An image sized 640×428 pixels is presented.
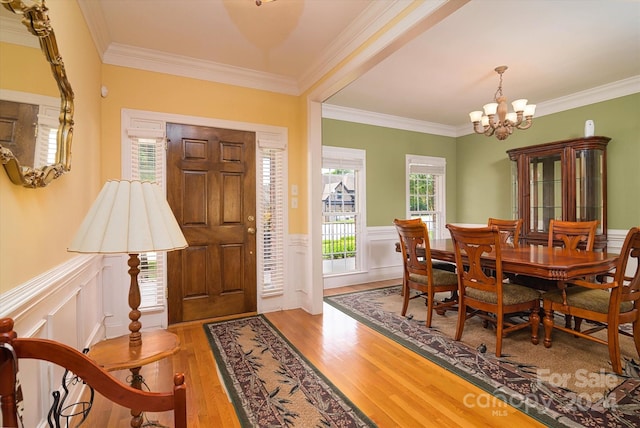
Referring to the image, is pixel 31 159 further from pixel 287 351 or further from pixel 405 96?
pixel 405 96

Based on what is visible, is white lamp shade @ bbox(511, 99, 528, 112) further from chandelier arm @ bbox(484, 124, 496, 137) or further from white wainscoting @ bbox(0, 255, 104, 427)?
white wainscoting @ bbox(0, 255, 104, 427)

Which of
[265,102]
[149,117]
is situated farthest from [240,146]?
[149,117]

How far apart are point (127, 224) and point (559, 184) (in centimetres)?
500

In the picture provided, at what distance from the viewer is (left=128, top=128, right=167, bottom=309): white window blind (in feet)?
10.1

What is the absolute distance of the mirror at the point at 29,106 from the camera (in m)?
1.09

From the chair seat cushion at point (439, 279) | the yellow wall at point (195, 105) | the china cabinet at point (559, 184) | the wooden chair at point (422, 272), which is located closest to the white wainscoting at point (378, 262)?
the yellow wall at point (195, 105)

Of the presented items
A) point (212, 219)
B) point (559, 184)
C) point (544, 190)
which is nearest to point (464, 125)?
point (544, 190)

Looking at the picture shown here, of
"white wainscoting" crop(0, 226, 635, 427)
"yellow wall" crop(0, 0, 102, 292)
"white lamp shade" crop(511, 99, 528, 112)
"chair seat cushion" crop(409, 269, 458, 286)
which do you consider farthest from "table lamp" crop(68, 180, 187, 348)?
"white lamp shade" crop(511, 99, 528, 112)

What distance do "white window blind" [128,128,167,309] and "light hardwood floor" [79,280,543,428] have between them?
19.1 inches

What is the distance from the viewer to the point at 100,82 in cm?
289

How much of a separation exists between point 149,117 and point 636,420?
14.1ft

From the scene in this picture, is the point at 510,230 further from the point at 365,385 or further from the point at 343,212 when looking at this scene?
the point at 365,385

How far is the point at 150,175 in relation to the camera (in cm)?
314

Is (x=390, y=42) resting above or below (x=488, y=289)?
above
